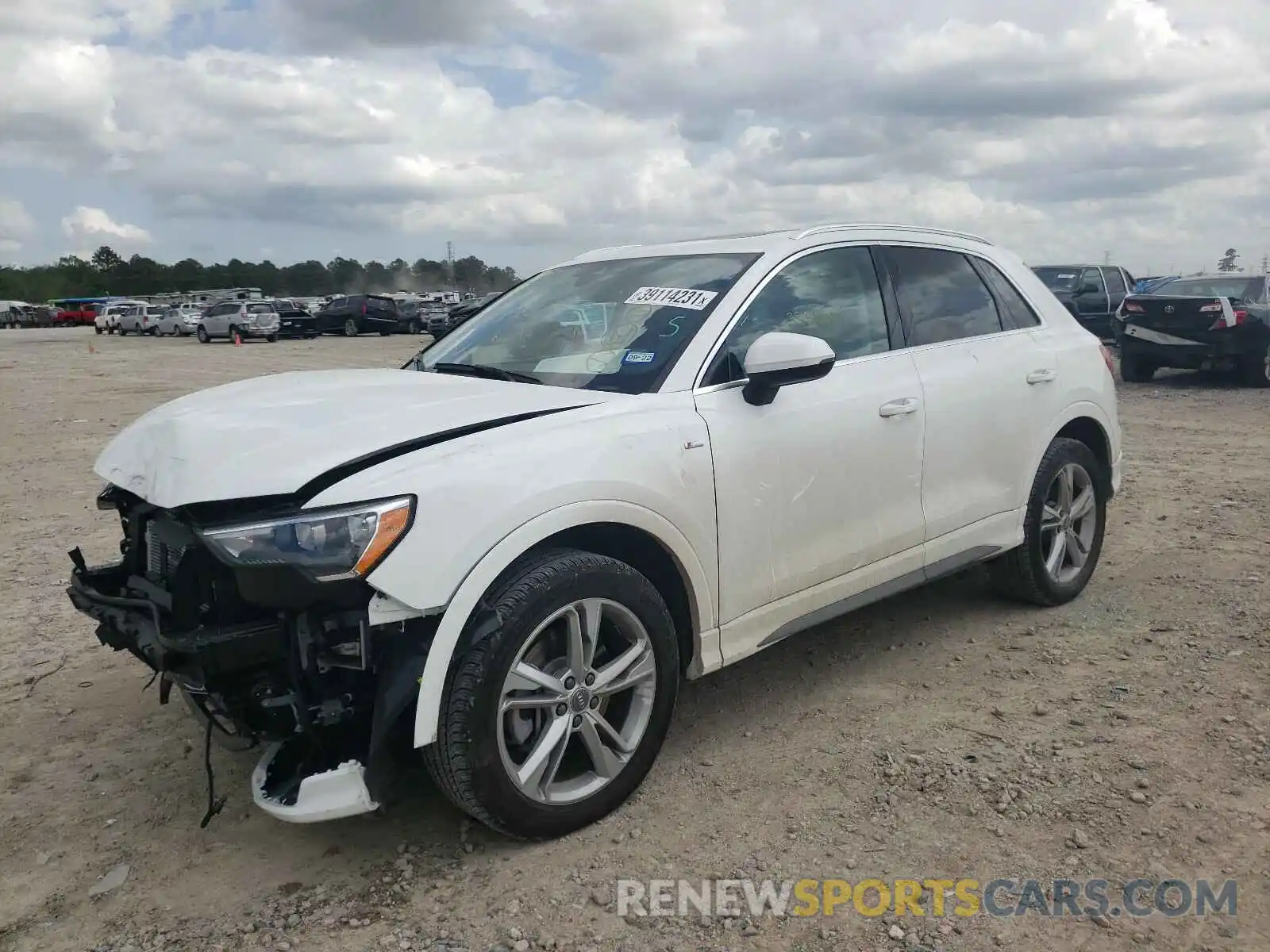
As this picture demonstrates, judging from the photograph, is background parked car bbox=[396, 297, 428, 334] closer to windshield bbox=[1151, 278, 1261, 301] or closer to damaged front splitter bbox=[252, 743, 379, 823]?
windshield bbox=[1151, 278, 1261, 301]

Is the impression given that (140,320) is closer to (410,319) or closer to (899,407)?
(410,319)

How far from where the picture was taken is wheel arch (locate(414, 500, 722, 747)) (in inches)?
102

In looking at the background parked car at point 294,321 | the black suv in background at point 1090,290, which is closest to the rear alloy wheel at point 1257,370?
the black suv in background at point 1090,290

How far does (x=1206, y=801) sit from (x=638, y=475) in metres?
1.97

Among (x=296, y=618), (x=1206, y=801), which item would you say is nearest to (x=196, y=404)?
(x=296, y=618)

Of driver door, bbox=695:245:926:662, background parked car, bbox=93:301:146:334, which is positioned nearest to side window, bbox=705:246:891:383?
driver door, bbox=695:245:926:662

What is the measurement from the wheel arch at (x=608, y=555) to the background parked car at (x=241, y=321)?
35664 mm

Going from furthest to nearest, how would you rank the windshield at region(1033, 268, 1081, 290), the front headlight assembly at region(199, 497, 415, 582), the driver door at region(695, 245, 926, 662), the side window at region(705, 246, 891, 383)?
the windshield at region(1033, 268, 1081, 290), the side window at region(705, 246, 891, 383), the driver door at region(695, 245, 926, 662), the front headlight assembly at region(199, 497, 415, 582)

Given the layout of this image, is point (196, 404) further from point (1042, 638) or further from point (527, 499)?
point (1042, 638)

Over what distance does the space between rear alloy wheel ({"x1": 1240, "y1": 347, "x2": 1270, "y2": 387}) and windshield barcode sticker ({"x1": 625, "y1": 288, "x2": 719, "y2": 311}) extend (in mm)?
12961

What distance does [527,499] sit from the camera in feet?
9.04

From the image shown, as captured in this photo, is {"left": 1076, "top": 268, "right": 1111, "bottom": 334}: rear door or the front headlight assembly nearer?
the front headlight assembly

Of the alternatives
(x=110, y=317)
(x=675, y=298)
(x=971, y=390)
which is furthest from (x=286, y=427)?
(x=110, y=317)

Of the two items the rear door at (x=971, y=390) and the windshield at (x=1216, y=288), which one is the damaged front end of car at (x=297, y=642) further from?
the windshield at (x=1216, y=288)
